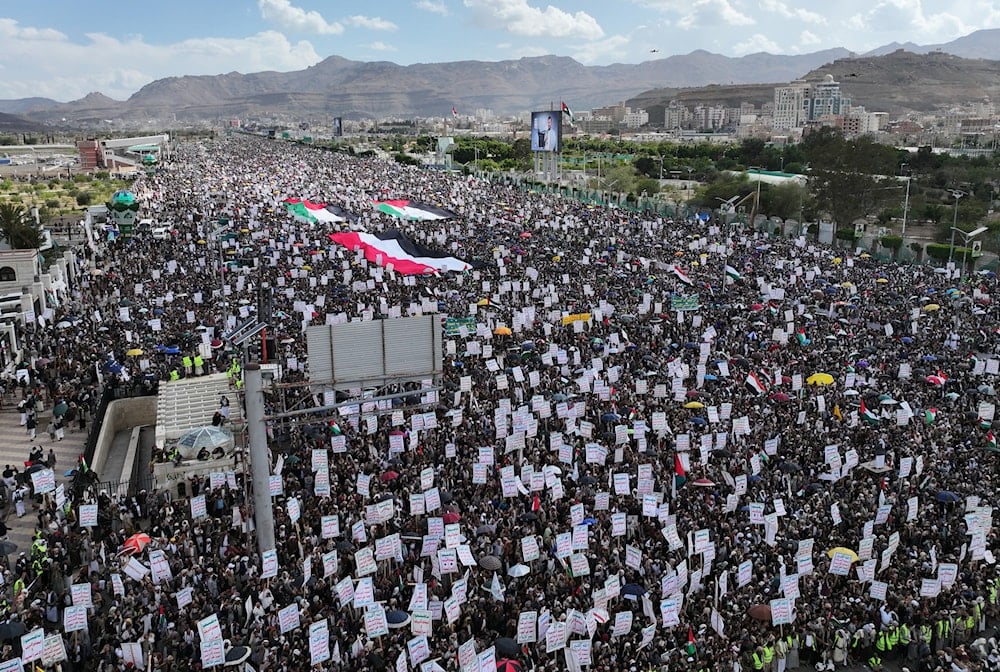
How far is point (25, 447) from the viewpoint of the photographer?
62.2ft

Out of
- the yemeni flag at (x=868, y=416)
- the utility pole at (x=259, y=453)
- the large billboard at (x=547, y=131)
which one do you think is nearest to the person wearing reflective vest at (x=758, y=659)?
the utility pole at (x=259, y=453)

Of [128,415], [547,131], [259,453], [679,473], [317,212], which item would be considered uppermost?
[547,131]

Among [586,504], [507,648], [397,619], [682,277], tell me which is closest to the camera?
[507,648]

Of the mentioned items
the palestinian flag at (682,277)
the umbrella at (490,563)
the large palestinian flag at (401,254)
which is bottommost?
the umbrella at (490,563)

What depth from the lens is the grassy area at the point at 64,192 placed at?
→ 68438mm

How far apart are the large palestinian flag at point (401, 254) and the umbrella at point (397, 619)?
2383cm

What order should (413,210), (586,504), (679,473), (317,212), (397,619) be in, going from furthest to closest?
(413,210) < (317,212) < (679,473) < (586,504) < (397,619)

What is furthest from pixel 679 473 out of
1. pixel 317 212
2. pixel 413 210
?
pixel 413 210

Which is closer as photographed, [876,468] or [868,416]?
[876,468]

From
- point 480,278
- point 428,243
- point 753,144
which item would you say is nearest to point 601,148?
point 753,144

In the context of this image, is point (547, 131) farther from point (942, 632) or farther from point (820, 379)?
point (942, 632)

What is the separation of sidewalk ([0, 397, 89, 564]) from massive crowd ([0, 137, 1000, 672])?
1063 millimetres

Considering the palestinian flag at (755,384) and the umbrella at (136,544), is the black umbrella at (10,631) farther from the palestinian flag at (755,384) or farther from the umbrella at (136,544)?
the palestinian flag at (755,384)

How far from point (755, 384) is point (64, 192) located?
76691mm
